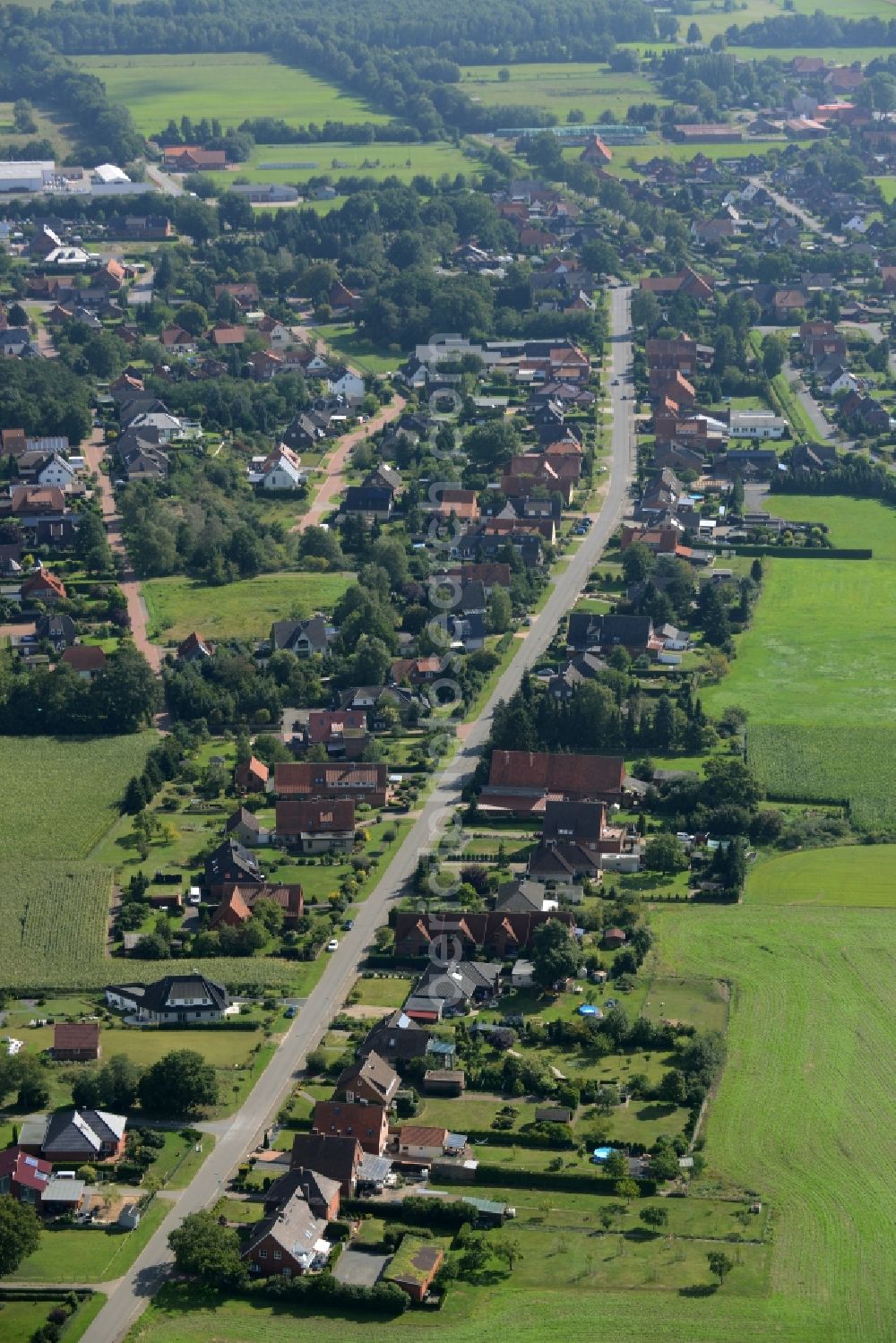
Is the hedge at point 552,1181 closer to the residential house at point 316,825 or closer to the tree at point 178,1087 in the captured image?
the tree at point 178,1087

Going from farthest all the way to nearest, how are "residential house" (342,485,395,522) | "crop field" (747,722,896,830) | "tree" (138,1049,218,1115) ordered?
"residential house" (342,485,395,522)
"crop field" (747,722,896,830)
"tree" (138,1049,218,1115)

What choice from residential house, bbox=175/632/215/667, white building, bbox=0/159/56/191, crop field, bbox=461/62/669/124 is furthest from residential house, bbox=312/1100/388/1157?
crop field, bbox=461/62/669/124

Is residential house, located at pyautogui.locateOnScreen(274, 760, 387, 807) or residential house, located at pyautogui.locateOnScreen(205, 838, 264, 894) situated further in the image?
residential house, located at pyautogui.locateOnScreen(274, 760, 387, 807)

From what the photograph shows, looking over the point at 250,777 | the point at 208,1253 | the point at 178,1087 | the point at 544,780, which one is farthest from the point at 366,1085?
the point at 250,777

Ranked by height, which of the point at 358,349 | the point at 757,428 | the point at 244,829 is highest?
the point at 358,349

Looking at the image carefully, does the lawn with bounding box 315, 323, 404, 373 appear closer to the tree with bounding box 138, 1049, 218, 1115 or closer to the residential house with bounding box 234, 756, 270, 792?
the residential house with bounding box 234, 756, 270, 792

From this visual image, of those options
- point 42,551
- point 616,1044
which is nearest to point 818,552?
point 42,551

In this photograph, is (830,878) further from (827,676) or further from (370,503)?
(370,503)
